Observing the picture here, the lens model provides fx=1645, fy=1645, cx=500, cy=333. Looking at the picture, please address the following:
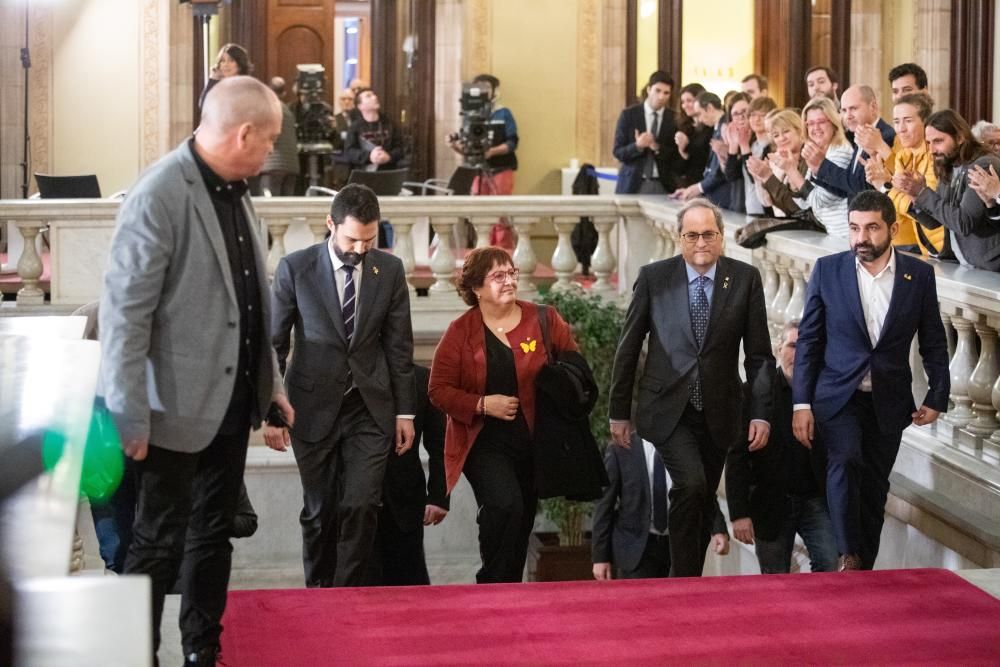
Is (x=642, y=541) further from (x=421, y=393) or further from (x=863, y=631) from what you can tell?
(x=863, y=631)

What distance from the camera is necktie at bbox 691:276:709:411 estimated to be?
20.6 ft

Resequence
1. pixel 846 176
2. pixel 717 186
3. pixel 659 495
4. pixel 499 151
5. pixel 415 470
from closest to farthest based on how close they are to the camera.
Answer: pixel 659 495, pixel 415 470, pixel 846 176, pixel 717 186, pixel 499 151

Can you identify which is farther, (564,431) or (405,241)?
(405,241)

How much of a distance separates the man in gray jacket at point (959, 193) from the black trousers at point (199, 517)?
3333mm

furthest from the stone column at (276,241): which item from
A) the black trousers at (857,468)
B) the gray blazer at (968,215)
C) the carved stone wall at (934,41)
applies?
the carved stone wall at (934,41)

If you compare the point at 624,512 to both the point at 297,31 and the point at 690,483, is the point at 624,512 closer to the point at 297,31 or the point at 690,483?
the point at 690,483

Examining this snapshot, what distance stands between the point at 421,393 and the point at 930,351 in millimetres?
2150

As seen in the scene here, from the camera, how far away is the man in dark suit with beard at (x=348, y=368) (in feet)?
21.4

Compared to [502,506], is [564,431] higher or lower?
higher

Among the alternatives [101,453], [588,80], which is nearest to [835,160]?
[101,453]

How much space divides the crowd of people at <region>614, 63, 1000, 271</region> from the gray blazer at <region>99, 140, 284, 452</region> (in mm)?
3321

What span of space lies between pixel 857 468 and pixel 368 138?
9355 mm

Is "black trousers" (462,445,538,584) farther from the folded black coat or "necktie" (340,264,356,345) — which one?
"necktie" (340,264,356,345)

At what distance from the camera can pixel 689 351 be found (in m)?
6.30
